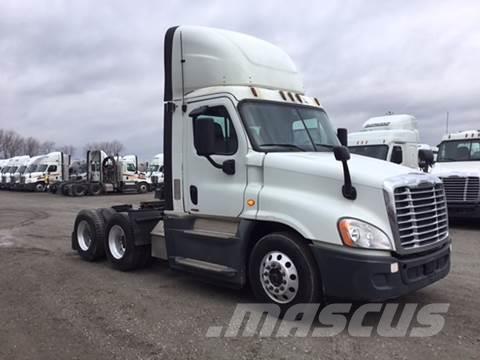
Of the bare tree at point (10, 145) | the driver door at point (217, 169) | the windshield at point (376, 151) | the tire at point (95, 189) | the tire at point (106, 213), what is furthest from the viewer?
the bare tree at point (10, 145)

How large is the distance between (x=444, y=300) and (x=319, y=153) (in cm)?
242

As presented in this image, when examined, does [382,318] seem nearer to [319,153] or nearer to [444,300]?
[444,300]

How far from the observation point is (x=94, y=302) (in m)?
5.77

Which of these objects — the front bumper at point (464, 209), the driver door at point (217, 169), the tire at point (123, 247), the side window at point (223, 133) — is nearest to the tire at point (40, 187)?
the tire at point (123, 247)

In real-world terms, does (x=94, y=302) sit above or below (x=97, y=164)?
below

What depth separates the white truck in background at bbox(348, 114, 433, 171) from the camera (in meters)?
14.8

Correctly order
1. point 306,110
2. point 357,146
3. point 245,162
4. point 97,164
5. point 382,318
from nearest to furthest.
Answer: point 382,318
point 245,162
point 306,110
point 357,146
point 97,164

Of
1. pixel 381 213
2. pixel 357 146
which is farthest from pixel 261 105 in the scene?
pixel 357 146

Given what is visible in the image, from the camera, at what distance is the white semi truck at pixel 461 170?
1185 cm

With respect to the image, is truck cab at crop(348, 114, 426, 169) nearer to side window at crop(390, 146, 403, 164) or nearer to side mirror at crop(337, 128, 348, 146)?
side window at crop(390, 146, 403, 164)

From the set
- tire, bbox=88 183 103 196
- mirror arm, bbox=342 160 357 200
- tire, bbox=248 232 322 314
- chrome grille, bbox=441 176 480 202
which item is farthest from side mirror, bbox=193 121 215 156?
tire, bbox=88 183 103 196

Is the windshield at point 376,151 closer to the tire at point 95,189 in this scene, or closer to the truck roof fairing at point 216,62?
the truck roof fairing at point 216,62

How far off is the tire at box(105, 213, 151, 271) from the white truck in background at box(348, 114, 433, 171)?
8.98m

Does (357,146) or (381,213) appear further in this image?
(357,146)
